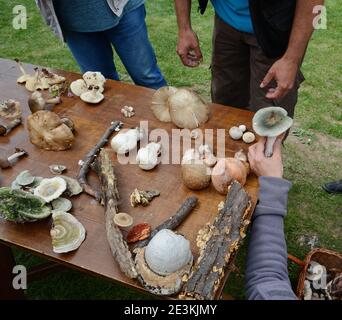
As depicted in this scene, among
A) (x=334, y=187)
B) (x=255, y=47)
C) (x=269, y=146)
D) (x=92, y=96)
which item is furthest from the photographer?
(x=334, y=187)

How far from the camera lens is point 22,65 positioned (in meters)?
2.40

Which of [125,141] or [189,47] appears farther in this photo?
[189,47]

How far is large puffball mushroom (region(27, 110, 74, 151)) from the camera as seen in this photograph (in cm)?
182

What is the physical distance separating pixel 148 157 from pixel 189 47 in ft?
3.09

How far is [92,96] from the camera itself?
2074 millimetres

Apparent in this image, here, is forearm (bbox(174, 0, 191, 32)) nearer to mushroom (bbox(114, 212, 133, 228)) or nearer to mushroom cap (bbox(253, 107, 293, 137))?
mushroom cap (bbox(253, 107, 293, 137))

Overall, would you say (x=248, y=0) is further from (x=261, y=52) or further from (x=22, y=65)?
(x=22, y=65)

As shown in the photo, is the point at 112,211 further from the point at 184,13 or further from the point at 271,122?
the point at 184,13

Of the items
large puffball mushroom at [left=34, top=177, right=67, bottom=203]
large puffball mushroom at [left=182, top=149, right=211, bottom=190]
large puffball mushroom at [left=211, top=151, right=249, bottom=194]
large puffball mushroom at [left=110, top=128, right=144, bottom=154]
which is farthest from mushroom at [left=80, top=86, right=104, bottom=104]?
large puffball mushroom at [left=211, top=151, right=249, bottom=194]

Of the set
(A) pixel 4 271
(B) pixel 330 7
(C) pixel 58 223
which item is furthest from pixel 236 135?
(B) pixel 330 7

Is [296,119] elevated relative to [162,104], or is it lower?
lower

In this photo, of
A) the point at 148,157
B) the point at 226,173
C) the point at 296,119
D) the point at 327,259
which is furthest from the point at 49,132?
the point at 296,119

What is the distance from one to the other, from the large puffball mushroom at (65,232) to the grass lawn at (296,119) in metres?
0.99

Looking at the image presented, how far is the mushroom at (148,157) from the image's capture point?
172 centimetres
